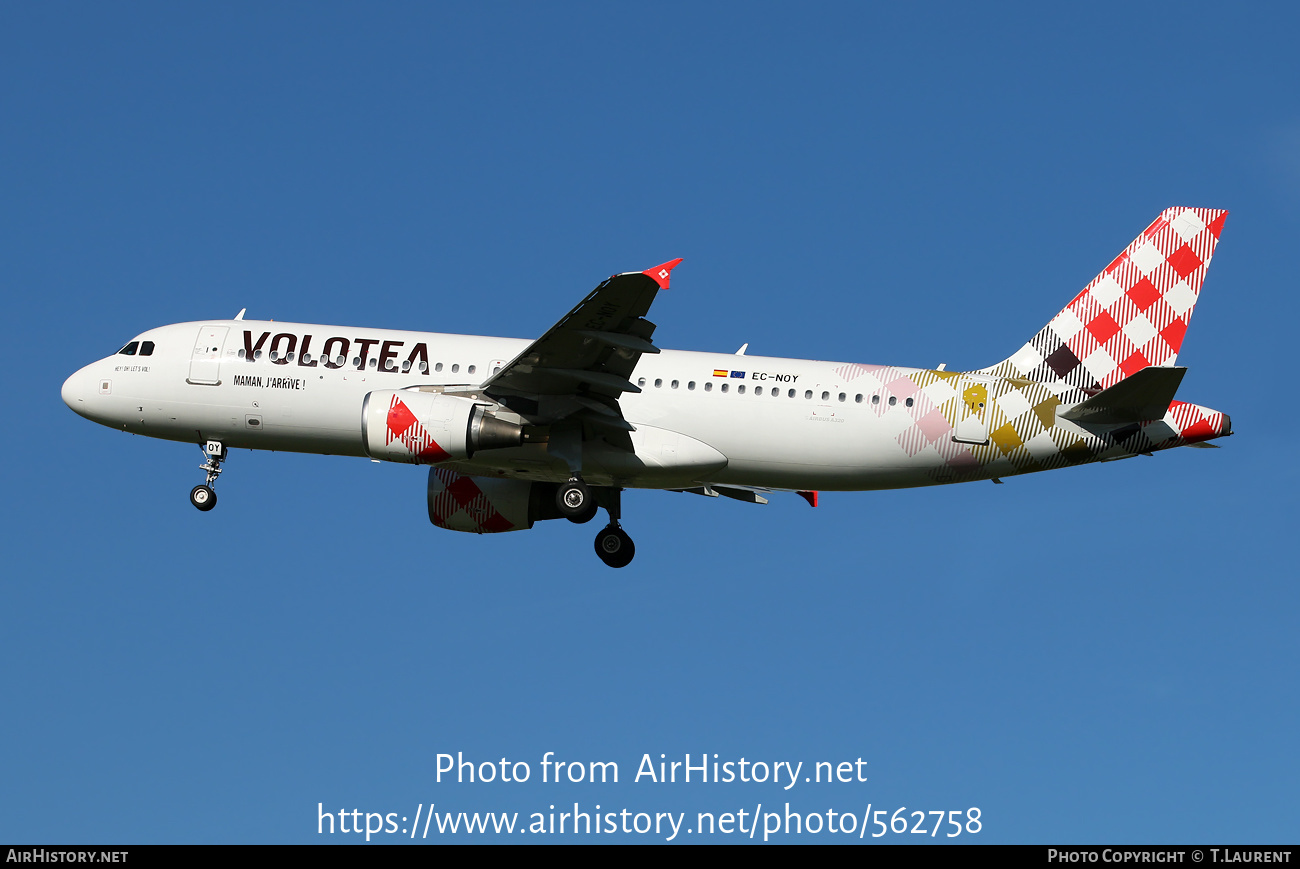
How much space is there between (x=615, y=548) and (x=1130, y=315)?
14.1 m

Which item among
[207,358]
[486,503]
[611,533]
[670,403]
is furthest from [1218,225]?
[207,358]

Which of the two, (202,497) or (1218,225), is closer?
(1218,225)

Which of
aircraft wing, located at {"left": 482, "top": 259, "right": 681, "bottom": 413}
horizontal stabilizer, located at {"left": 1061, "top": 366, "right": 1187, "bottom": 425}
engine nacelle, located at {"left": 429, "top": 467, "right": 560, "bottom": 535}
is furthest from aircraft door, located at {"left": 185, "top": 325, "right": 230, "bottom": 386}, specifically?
horizontal stabilizer, located at {"left": 1061, "top": 366, "right": 1187, "bottom": 425}

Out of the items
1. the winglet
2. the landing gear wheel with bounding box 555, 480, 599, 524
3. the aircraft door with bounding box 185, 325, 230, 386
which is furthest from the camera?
the aircraft door with bounding box 185, 325, 230, 386

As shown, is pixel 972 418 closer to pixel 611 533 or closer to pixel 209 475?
pixel 611 533

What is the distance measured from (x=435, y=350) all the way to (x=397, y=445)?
3718 millimetres

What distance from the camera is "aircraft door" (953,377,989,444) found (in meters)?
33.4

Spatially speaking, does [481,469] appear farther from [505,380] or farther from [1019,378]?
[1019,378]

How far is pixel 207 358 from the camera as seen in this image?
35.8 m

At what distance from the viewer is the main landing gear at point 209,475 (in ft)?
119

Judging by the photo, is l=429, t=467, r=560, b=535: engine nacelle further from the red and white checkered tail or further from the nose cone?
the red and white checkered tail

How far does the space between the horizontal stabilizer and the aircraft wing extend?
10102 mm

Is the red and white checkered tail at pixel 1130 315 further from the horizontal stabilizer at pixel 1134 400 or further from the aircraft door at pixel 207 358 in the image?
the aircraft door at pixel 207 358

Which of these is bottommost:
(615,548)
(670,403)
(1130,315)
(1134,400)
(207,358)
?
(615,548)
